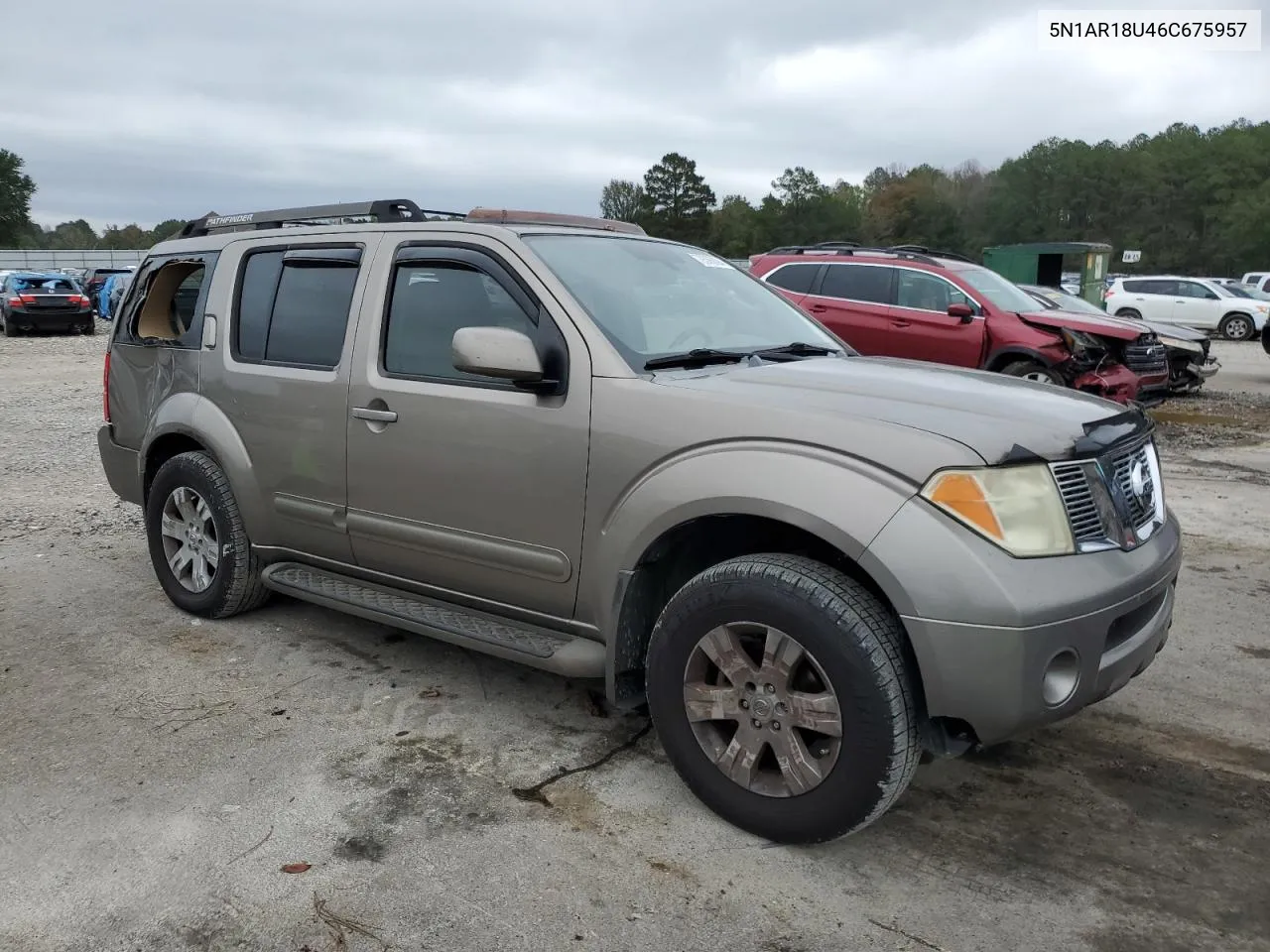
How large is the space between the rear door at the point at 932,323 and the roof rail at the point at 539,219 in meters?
6.98

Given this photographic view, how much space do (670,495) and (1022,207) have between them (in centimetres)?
8942

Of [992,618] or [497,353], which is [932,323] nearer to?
[497,353]

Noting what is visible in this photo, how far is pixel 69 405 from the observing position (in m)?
13.2

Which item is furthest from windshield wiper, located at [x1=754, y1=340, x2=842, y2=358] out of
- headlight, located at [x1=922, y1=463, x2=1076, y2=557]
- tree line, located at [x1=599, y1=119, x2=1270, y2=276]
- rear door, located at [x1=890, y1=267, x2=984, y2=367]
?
tree line, located at [x1=599, y1=119, x2=1270, y2=276]

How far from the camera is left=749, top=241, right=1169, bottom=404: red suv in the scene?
10797mm

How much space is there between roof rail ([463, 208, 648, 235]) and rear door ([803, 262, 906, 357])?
6.97 metres

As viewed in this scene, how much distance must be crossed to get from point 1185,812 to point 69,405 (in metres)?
13.4

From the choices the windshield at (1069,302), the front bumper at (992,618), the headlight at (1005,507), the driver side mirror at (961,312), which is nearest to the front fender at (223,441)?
the front bumper at (992,618)

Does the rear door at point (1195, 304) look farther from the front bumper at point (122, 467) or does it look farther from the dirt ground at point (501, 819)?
the front bumper at point (122, 467)

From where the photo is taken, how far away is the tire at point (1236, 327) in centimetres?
2581

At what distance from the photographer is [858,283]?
11547mm

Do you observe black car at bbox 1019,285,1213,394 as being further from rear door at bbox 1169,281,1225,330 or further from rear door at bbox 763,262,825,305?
rear door at bbox 1169,281,1225,330

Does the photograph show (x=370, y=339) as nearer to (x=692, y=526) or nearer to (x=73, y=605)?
(x=692, y=526)

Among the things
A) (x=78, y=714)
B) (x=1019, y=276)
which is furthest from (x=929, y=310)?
(x=1019, y=276)
